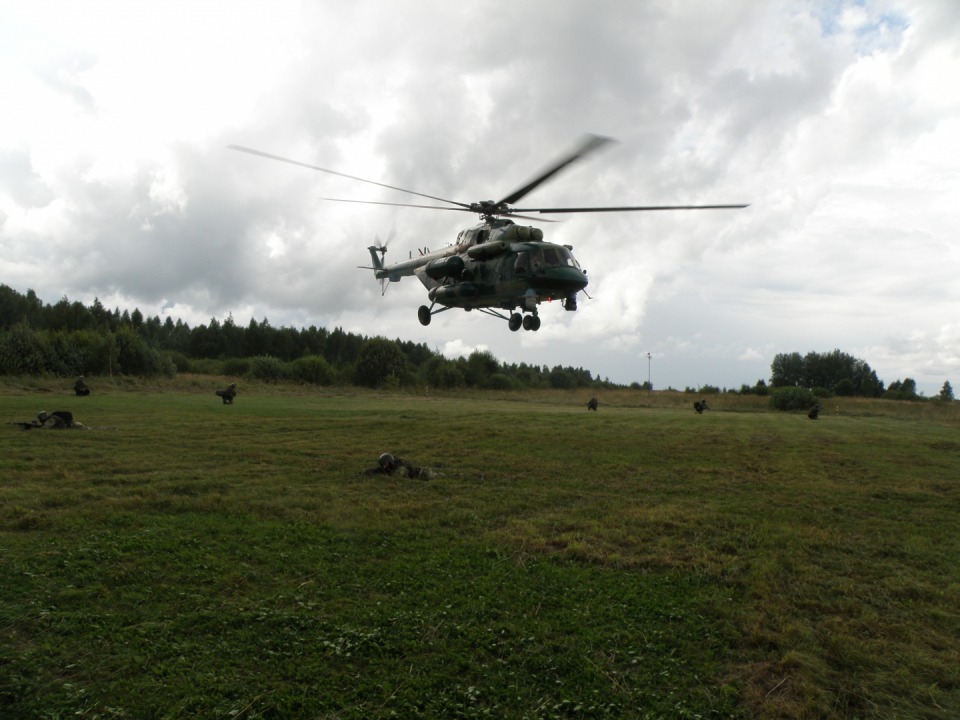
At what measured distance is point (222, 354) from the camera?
101 m

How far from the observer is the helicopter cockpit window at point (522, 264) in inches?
616

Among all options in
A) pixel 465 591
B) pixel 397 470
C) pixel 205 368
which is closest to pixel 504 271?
pixel 397 470

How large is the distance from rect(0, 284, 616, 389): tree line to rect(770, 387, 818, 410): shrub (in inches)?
1240

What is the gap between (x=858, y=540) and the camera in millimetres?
9406

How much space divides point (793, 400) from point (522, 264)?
1621 inches

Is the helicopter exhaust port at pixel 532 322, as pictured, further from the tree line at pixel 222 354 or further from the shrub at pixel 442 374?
the shrub at pixel 442 374

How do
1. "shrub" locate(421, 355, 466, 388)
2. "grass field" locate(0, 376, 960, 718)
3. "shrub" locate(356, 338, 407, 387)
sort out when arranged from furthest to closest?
"shrub" locate(421, 355, 466, 388)
"shrub" locate(356, 338, 407, 387)
"grass field" locate(0, 376, 960, 718)

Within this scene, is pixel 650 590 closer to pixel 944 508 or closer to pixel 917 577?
pixel 917 577

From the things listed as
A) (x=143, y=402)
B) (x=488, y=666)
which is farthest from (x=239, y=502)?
(x=143, y=402)

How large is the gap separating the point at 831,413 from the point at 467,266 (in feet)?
128

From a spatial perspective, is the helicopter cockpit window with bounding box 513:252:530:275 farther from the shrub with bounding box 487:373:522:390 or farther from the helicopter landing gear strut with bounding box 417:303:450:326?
the shrub with bounding box 487:373:522:390

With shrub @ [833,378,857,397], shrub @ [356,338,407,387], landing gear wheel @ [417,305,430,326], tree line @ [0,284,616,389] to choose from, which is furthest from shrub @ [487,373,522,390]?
landing gear wheel @ [417,305,430,326]

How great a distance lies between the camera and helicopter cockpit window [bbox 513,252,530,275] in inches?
616

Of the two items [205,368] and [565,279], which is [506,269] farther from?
[205,368]
